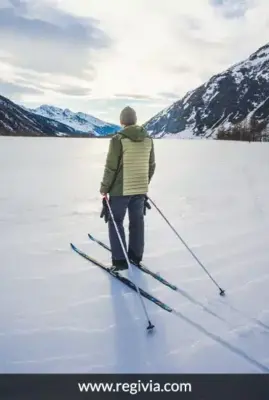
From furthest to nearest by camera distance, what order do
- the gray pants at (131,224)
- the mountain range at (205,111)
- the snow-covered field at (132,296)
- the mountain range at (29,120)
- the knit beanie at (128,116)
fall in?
1. the mountain range at (205,111)
2. the gray pants at (131,224)
3. the mountain range at (29,120)
4. the knit beanie at (128,116)
5. the snow-covered field at (132,296)

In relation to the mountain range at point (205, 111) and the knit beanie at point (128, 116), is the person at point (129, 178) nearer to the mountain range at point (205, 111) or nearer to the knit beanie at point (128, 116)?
the knit beanie at point (128, 116)

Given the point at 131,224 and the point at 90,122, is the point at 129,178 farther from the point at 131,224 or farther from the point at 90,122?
the point at 90,122

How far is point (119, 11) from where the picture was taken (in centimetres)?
221

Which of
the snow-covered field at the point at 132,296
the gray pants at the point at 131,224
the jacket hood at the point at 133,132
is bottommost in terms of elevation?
the snow-covered field at the point at 132,296

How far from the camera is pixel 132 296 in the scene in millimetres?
2762

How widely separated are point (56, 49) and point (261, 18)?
1276 mm

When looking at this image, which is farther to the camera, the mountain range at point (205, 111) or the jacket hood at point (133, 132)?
the mountain range at point (205, 111)

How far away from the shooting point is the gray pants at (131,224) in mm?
3133

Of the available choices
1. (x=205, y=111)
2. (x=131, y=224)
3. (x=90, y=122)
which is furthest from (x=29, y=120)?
(x=205, y=111)

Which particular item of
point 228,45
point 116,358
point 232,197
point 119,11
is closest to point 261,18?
point 228,45

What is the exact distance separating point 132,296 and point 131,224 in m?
0.73

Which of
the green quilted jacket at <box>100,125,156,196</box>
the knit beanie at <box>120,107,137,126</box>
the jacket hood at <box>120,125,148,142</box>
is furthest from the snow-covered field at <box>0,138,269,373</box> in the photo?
the knit beanie at <box>120,107,137,126</box>

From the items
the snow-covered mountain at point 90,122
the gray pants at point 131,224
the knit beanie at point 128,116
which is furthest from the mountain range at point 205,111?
the gray pants at point 131,224
